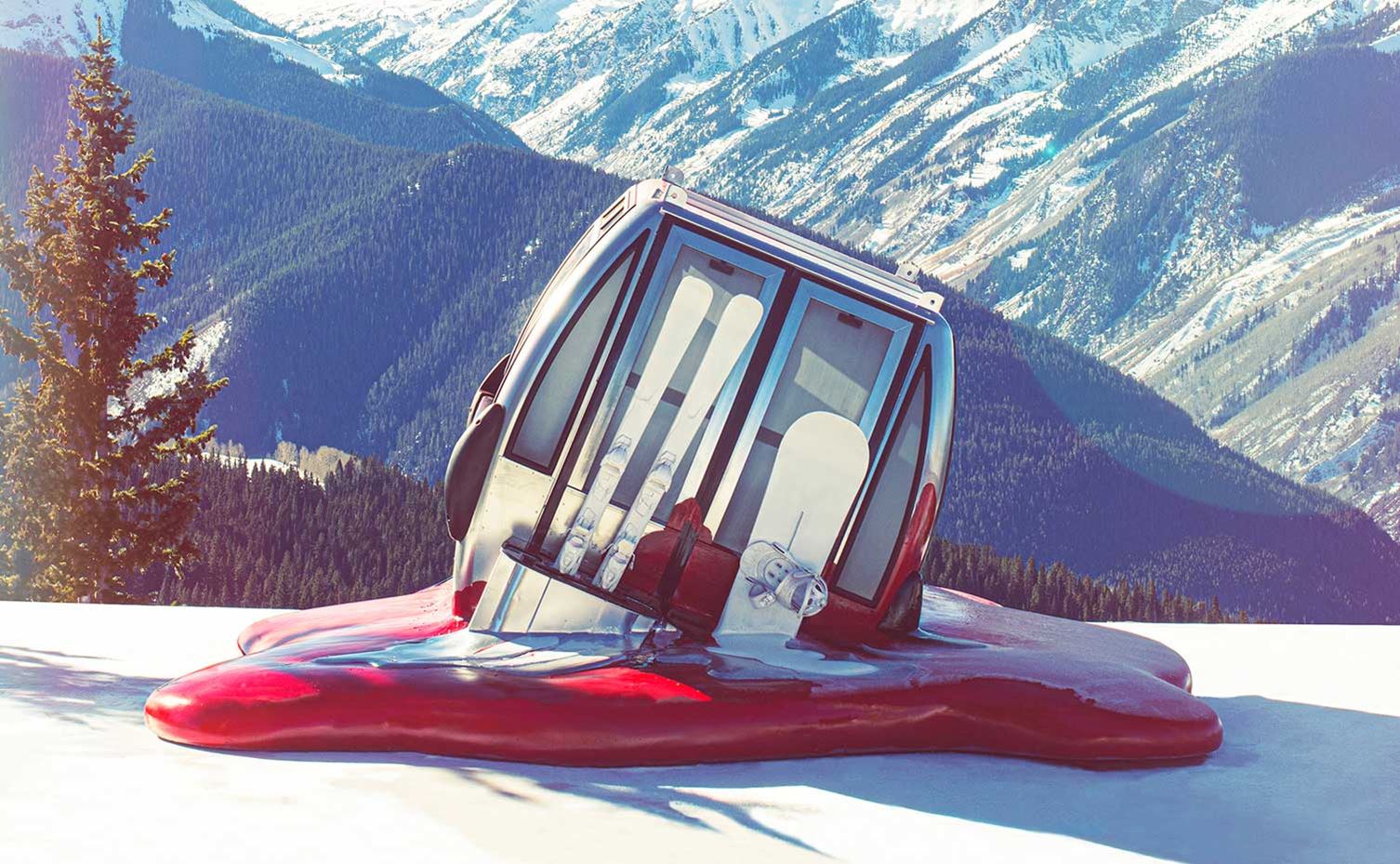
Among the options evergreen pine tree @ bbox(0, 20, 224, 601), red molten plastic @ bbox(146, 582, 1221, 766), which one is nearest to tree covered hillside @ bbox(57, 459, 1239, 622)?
evergreen pine tree @ bbox(0, 20, 224, 601)

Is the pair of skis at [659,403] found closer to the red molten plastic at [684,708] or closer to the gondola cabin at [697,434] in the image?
the gondola cabin at [697,434]

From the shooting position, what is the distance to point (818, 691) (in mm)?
7301

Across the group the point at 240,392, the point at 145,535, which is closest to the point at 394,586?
the point at 145,535

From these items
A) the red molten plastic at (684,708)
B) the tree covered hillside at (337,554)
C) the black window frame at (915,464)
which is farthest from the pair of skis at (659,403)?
the tree covered hillside at (337,554)

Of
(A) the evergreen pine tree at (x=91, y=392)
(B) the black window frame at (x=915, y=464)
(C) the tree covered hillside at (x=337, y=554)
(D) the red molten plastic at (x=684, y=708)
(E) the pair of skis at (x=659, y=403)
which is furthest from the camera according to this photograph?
(C) the tree covered hillside at (x=337, y=554)

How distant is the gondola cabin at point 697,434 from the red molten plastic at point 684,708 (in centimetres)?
45

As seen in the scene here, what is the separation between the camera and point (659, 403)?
7602 millimetres

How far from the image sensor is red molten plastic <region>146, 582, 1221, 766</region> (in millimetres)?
6797

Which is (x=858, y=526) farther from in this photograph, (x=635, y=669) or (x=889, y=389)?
(x=635, y=669)

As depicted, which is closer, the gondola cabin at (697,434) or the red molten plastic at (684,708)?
the red molten plastic at (684,708)

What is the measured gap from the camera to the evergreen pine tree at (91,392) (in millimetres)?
26094

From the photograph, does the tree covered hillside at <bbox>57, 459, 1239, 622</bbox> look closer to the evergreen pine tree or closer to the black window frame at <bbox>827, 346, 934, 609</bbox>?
the evergreen pine tree

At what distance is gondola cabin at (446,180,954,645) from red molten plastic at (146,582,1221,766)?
0.45 metres

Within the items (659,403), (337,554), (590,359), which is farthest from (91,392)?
(337,554)
